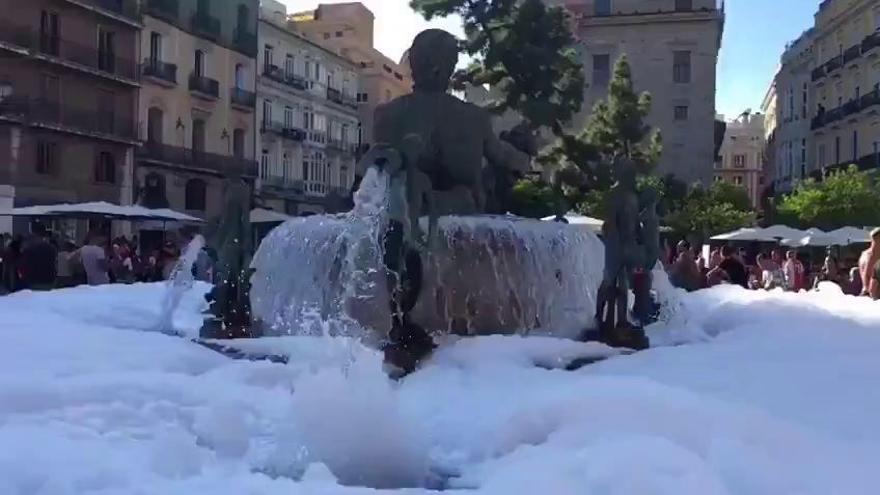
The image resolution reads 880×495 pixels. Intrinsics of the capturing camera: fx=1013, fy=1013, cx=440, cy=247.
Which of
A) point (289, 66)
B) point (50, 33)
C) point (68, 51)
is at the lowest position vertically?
point (68, 51)

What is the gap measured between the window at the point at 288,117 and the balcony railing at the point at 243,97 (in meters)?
4.04

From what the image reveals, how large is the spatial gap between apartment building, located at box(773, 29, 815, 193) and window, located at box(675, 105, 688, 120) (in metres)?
9.43

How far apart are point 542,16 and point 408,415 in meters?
23.2

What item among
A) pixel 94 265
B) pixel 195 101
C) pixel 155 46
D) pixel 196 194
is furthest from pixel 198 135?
pixel 94 265

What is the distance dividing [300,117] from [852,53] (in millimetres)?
25741

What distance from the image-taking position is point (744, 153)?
95188 mm

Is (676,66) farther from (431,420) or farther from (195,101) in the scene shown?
(431,420)

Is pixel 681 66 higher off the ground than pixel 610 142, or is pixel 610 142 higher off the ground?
pixel 681 66

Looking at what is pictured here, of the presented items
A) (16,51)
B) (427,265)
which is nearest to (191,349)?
(427,265)

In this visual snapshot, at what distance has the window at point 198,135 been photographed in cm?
4111

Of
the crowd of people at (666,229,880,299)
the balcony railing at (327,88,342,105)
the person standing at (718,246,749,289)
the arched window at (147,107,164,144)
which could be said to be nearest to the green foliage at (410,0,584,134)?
the crowd of people at (666,229,880,299)

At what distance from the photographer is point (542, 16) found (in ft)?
86.9

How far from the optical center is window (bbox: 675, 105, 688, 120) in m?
45.2

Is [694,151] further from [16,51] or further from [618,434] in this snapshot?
[618,434]
